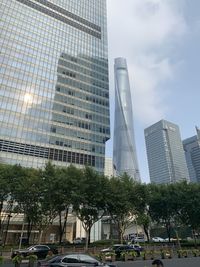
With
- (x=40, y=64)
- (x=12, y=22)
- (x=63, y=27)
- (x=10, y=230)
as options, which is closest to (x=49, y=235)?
(x=10, y=230)

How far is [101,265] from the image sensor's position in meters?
16.0

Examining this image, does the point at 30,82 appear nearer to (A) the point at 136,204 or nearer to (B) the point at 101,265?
(A) the point at 136,204

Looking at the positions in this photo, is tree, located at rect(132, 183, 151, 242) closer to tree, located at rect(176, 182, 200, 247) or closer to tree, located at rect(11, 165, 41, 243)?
tree, located at rect(176, 182, 200, 247)

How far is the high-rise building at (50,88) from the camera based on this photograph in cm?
7225

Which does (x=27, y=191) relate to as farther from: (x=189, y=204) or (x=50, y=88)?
(x=50, y=88)

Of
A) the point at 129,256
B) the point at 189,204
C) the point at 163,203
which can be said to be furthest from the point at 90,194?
the point at 189,204

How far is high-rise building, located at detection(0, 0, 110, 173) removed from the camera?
2844 inches

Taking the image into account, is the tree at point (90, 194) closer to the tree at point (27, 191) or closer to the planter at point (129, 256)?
the tree at point (27, 191)

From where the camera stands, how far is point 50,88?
3243 inches

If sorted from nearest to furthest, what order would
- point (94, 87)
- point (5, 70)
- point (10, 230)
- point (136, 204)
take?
1. point (136, 204)
2. point (10, 230)
3. point (5, 70)
4. point (94, 87)

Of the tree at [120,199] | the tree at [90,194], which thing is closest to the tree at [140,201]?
the tree at [120,199]

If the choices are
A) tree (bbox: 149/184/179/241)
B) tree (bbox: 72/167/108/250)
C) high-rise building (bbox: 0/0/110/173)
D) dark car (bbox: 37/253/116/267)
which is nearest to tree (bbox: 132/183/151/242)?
tree (bbox: 149/184/179/241)

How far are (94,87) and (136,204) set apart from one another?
54.5m

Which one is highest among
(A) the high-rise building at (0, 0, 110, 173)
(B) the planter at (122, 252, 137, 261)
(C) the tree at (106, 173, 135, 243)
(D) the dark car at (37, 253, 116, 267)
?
(A) the high-rise building at (0, 0, 110, 173)
